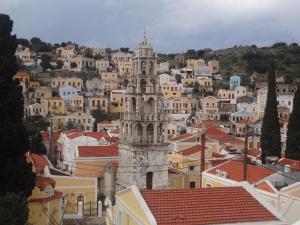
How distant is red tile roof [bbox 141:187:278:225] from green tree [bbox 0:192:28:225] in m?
4.86

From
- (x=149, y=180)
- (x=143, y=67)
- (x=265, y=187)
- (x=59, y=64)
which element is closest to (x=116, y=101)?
(x=59, y=64)

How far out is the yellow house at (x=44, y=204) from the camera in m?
26.3

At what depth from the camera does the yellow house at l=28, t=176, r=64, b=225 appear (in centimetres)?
2630

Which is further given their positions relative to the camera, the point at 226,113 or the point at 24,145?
the point at 226,113

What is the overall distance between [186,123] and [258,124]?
46.8ft

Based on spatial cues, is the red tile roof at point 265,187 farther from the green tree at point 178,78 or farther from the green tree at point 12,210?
the green tree at point 178,78

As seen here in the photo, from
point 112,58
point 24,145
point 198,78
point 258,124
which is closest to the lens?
point 24,145

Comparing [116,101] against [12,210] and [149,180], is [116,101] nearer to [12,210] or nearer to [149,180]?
[149,180]

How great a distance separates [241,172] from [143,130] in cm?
955

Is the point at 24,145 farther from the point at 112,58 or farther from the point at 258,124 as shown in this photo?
the point at 112,58

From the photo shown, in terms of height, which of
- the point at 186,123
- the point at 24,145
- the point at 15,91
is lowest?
the point at 186,123

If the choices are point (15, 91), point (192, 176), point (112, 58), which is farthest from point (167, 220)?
point (112, 58)

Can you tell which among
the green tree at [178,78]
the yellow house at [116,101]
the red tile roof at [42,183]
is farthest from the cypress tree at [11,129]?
the green tree at [178,78]

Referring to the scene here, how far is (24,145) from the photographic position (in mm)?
23188
